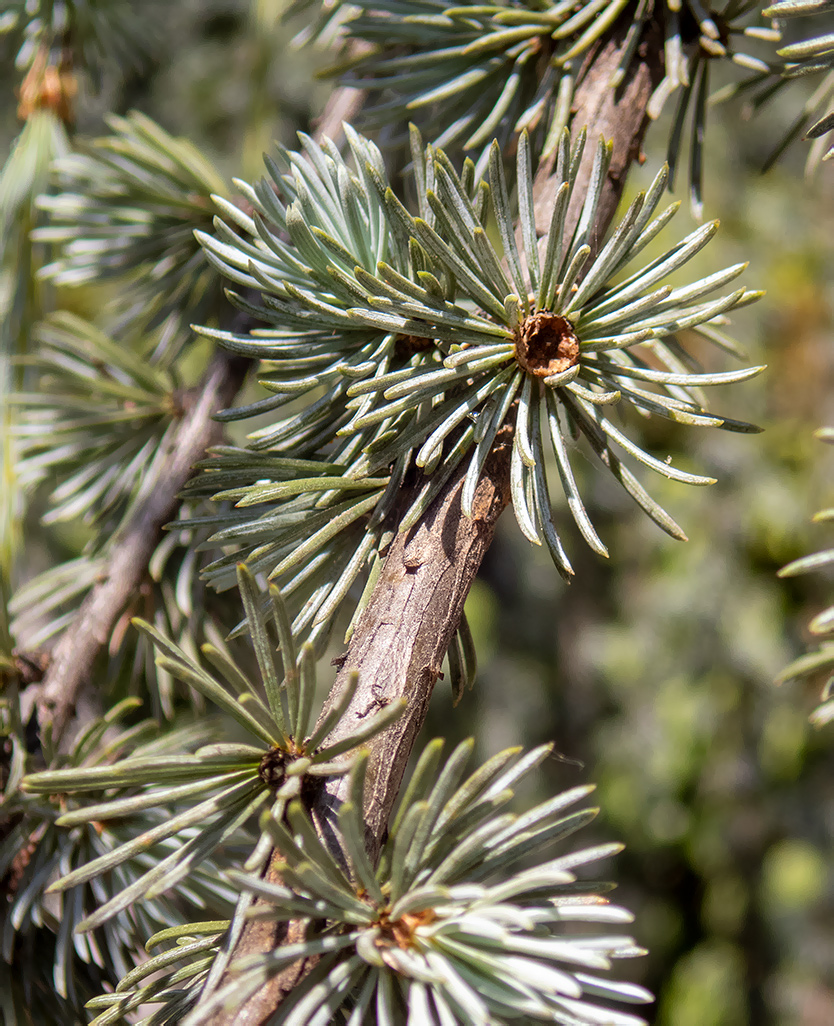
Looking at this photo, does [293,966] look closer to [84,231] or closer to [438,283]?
[438,283]

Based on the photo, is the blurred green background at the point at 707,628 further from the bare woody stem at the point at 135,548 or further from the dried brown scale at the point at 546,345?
the dried brown scale at the point at 546,345

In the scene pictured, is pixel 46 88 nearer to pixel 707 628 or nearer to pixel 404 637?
pixel 404 637

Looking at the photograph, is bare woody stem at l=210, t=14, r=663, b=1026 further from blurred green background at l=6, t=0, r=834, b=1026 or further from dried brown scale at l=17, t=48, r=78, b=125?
blurred green background at l=6, t=0, r=834, b=1026

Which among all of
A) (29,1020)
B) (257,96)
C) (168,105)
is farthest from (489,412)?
(168,105)

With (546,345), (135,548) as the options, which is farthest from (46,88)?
(546,345)

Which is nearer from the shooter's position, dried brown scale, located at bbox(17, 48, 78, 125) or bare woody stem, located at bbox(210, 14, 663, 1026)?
bare woody stem, located at bbox(210, 14, 663, 1026)

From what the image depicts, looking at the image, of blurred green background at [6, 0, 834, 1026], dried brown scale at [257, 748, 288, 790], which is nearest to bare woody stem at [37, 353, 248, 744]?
dried brown scale at [257, 748, 288, 790]
